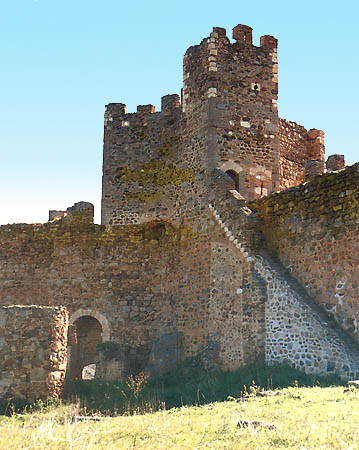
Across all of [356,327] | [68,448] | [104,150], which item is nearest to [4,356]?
[68,448]

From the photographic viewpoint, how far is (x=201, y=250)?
16.5 meters

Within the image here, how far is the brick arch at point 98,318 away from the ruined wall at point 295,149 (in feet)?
24.3

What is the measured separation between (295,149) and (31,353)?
12200 millimetres

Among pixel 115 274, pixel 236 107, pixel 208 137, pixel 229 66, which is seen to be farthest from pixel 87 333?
pixel 229 66

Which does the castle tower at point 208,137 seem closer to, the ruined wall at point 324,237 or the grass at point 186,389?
the ruined wall at point 324,237

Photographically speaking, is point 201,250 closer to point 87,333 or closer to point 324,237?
point 324,237

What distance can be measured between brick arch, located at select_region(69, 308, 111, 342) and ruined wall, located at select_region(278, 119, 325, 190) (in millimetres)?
7411

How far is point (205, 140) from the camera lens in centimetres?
1703

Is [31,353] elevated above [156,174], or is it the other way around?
[156,174]

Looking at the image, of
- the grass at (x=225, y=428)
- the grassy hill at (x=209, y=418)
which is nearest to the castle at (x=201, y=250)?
the grassy hill at (x=209, y=418)

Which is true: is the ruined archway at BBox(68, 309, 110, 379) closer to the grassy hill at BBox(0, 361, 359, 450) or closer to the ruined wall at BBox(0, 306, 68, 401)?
the grassy hill at BBox(0, 361, 359, 450)

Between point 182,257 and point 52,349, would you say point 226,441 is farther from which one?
point 182,257

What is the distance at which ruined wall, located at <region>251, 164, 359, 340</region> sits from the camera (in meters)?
12.5

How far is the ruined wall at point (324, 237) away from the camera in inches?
493
